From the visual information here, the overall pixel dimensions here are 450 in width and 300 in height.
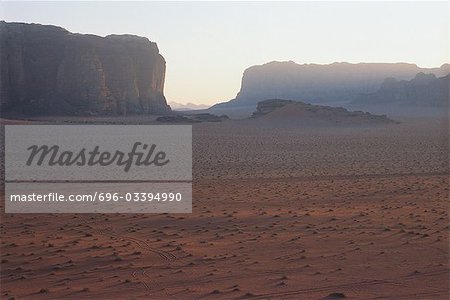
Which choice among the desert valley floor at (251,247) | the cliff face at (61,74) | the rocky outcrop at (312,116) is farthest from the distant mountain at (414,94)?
the desert valley floor at (251,247)

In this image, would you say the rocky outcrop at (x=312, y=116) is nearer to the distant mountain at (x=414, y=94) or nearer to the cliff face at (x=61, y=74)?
the cliff face at (x=61, y=74)

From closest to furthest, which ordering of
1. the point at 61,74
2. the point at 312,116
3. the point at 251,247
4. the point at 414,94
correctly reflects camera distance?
the point at 251,247
the point at 312,116
the point at 61,74
the point at 414,94

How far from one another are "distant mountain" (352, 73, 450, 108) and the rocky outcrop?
3924cm

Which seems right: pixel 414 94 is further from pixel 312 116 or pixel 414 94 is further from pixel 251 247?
pixel 251 247

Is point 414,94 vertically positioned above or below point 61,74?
below

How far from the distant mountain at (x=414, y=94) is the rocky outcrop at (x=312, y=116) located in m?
39.2

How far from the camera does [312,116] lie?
2184 inches

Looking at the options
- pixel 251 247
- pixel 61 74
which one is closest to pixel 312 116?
pixel 61 74

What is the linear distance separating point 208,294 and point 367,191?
887 cm

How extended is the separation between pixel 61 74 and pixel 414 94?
68.7 metres

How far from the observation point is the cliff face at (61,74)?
2603 inches

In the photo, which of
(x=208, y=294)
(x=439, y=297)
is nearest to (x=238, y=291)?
(x=208, y=294)

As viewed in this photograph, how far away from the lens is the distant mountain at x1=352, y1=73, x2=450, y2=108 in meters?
95.0

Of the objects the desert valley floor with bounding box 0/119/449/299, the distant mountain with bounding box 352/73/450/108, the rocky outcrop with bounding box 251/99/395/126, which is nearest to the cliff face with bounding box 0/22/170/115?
the rocky outcrop with bounding box 251/99/395/126
